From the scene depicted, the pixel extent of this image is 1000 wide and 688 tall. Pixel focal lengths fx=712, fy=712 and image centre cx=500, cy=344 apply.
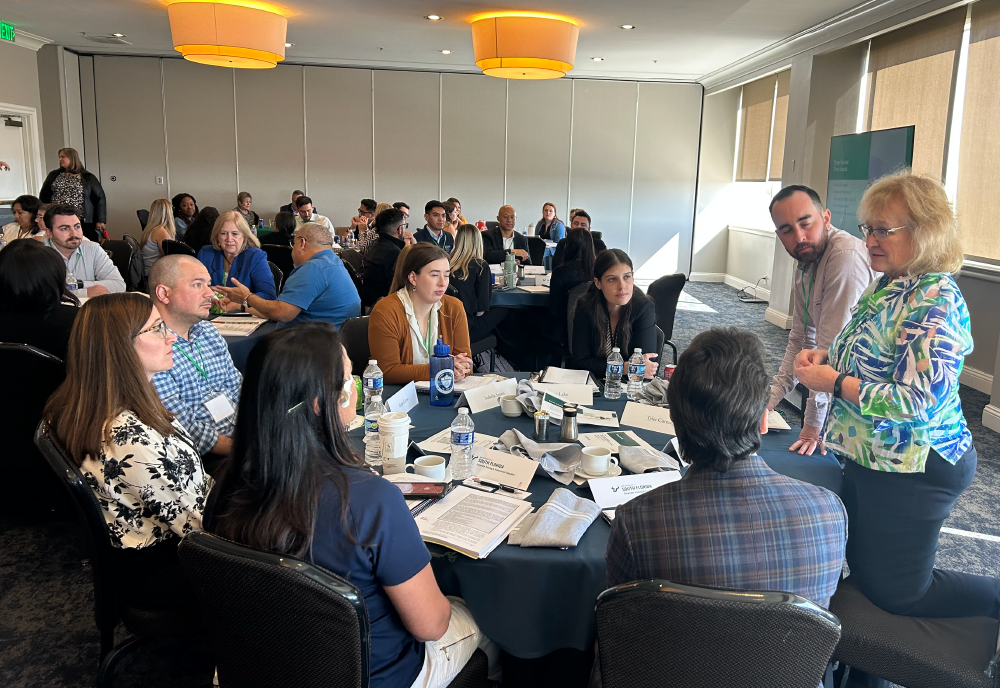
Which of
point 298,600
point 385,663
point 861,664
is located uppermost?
point 298,600

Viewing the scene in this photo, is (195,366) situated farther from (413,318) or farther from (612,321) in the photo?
(612,321)

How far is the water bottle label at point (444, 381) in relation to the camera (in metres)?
2.77

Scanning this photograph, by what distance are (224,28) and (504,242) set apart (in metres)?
3.70

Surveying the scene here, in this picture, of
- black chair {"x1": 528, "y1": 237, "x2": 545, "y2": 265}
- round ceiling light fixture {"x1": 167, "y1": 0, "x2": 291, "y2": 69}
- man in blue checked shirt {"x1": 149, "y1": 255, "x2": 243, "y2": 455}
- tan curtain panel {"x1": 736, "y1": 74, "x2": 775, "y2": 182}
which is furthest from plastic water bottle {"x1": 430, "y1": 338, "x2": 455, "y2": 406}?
tan curtain panel {"x1": 736, "y1": 74, "x2": 775, "y2": 182}

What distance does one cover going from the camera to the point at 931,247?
1894mm

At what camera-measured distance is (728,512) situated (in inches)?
51.9

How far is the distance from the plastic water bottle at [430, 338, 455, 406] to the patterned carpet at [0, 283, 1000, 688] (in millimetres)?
1209

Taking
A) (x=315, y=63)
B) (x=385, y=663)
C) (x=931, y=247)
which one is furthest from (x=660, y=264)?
(x=385, y=663)

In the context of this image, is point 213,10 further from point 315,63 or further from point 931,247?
point 931,247

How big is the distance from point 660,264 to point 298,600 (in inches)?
486

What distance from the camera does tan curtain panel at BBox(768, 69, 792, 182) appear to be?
33.7 ft

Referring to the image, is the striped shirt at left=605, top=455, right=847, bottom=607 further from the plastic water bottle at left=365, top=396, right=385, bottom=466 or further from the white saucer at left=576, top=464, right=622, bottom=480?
the plastic water bottle at left=365, top=396, right=385, bottom=466

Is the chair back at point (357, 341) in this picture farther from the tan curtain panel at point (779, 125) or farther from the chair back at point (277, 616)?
the tan curtain panel at point (779, 125)

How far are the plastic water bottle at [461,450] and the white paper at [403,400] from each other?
48 centimetres
